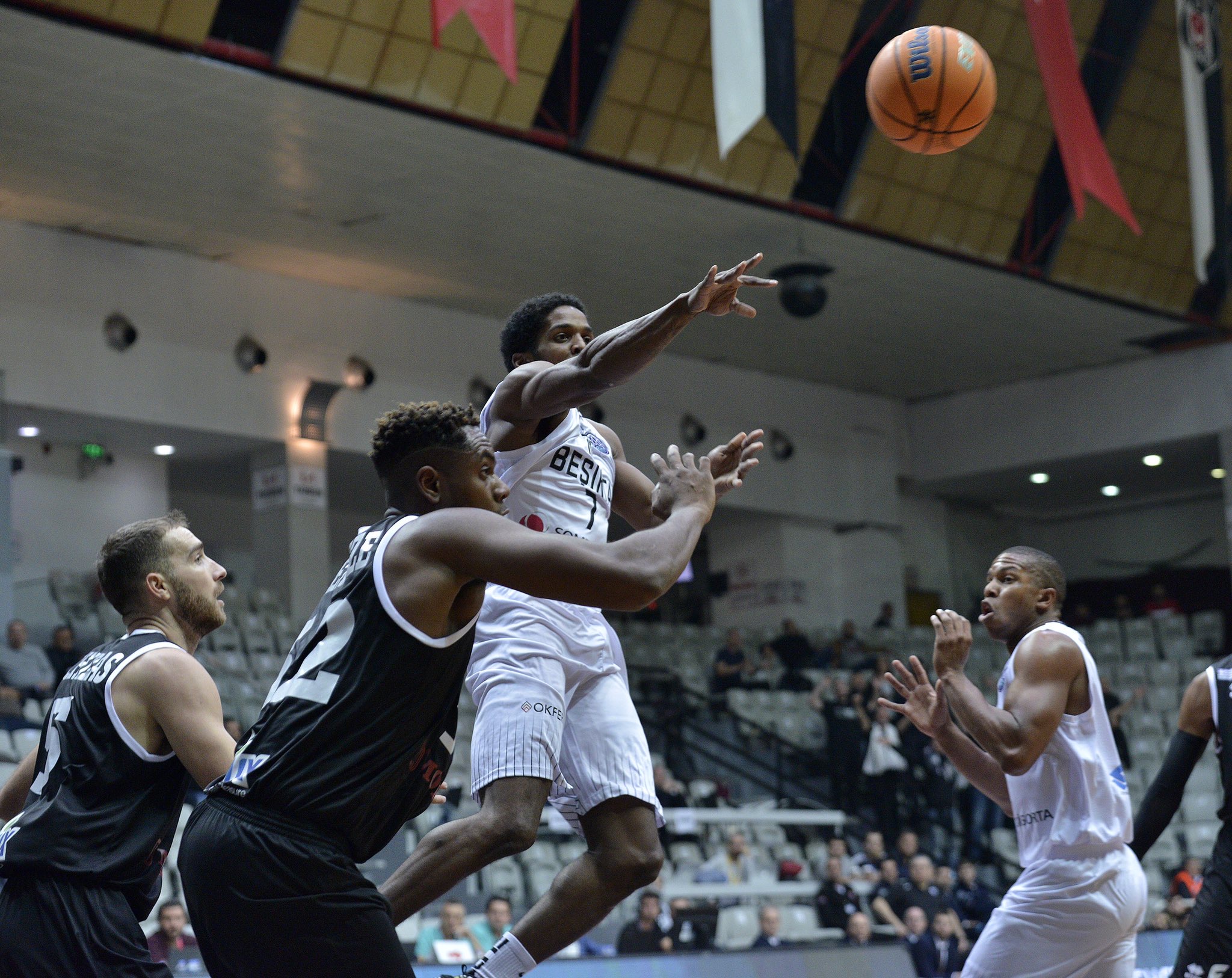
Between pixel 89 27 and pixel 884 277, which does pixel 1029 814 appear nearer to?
pixel 89 27

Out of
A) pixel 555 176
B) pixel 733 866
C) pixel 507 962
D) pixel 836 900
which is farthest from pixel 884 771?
pixel 507 962

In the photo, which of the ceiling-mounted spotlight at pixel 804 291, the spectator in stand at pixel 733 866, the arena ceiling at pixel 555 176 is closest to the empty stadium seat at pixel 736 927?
the spectator in stand at pixel 733 866

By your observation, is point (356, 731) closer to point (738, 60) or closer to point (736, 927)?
point (738, 60)

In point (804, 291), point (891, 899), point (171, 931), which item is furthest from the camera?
point (804, 291)

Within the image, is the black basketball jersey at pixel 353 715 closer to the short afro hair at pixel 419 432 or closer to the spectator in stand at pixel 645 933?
the short afro hair at pixel 419 432

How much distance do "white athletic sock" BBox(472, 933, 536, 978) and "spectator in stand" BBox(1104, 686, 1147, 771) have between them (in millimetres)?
11840

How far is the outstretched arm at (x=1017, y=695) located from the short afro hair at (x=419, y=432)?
6.59 ft

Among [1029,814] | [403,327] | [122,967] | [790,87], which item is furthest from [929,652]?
[122,967]

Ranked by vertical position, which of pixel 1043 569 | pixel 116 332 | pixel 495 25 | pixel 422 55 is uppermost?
pixel 422 55

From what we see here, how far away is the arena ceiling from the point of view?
14.5 metres

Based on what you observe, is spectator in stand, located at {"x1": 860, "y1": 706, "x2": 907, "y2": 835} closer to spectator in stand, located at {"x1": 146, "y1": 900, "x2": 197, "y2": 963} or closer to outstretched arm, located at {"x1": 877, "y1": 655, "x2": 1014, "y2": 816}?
spectator in stand, located at {"x1": 146, "y1": 900, "x2": 197, "y2": 963}

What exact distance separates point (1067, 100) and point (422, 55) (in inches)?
235

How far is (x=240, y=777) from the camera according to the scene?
3.37 meters

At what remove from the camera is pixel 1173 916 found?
1165 cm
